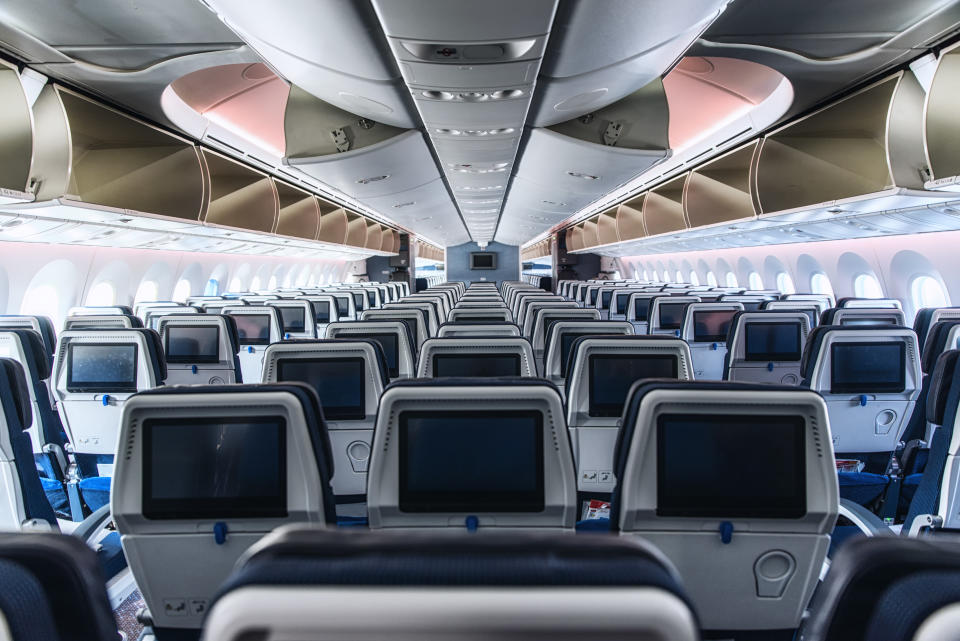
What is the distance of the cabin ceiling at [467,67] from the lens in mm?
3172

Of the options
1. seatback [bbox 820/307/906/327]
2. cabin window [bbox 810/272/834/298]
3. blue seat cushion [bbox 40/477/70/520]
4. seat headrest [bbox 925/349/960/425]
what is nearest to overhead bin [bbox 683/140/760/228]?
seatback [bbox 820/307/906/327]

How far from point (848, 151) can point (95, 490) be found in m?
7.77

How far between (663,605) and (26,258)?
1076cm

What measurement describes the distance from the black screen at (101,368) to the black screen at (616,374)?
3294mm

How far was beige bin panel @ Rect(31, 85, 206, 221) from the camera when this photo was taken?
5.33 metres

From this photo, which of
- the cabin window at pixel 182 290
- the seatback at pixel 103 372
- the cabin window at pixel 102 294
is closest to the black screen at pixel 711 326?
the seatback at pixel 103 372

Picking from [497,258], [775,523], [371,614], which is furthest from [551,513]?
[497,258]

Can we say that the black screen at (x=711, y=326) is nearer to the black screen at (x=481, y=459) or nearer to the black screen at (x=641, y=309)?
the black screen at (x=641, y=309)

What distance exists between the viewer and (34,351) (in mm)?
4469

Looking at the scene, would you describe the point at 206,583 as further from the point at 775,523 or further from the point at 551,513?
the point at 775,523

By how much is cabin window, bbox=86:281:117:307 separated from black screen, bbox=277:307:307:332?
4.20 meters

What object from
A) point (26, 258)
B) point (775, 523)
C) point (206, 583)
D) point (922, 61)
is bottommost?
point (206, 583)

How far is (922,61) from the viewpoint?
502 cm

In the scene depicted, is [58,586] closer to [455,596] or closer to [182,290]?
[455,596]
